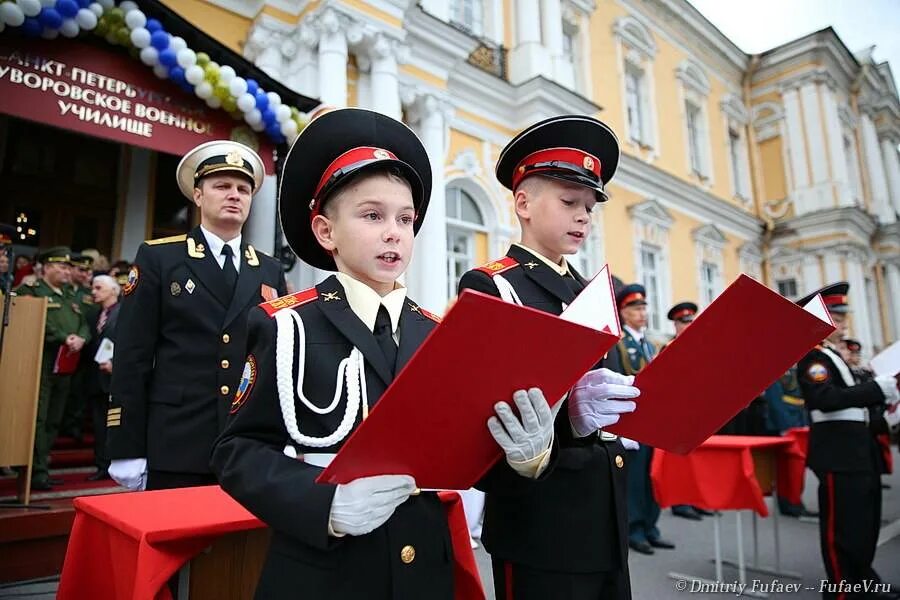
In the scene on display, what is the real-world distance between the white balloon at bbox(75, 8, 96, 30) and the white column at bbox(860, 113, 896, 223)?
84.4 feet

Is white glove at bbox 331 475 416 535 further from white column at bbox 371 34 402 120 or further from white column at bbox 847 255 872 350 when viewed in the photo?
white column at bbox 847 255 872 350

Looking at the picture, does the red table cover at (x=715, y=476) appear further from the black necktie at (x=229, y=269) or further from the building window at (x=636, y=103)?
the building window at (x=636, y=103)

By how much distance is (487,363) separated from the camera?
996 mm

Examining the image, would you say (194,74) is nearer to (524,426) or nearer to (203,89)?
(203,89)

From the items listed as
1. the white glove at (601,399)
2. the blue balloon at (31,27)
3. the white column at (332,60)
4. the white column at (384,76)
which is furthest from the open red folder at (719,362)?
the white column at (384,76)

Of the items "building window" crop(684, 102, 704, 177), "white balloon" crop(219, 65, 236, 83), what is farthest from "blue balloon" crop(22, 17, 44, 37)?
"building window" crop(684, 102, 704, 177)

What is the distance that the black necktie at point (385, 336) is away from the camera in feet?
4.32

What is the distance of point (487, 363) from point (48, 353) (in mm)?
5330

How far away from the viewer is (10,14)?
4340 mm

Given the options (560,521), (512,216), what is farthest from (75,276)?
(512,216)

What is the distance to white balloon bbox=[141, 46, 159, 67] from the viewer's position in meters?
5.06

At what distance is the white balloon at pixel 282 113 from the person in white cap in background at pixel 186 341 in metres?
3.38

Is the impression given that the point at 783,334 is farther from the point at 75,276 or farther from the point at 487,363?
the point at 75,276

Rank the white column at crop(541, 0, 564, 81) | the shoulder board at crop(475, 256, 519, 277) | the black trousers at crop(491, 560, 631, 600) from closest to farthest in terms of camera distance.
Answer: the black trousers at crop(491, 560, 631, 600), the shoulder board at crop(475, 256, 519, 277), the white column at crop(541, 0, 564, 81)
